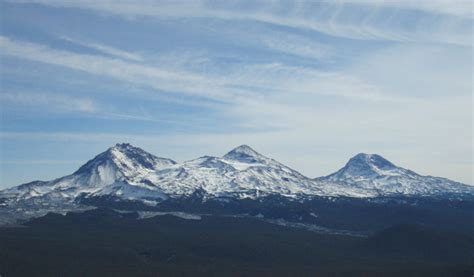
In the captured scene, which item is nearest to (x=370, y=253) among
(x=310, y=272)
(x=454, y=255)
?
(x=454, y=255)

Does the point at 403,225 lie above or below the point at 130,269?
above

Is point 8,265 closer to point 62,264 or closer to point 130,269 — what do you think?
point 62,264

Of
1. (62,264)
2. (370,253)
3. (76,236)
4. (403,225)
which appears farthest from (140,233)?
(403,225)

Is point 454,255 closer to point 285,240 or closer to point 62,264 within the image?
point 285,240

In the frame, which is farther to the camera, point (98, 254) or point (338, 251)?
point (338, 251)

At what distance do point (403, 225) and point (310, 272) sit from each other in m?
79.3

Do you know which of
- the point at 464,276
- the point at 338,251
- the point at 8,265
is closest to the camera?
the point at 464,276

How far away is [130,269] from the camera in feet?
422

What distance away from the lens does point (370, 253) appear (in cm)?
16638

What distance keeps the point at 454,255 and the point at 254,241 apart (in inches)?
2442

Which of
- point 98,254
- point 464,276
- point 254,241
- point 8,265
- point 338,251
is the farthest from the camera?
point 254,241

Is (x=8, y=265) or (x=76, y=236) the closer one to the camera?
(x=8, y=265)

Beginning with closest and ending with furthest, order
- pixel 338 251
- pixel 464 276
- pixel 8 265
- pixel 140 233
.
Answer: pixel 464 276 → pixel 8 265 → pixel 338 251 → pixel 140 233

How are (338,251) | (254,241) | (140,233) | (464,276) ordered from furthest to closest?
(140,233) → (254,241) → (338,251) → (464,276)
